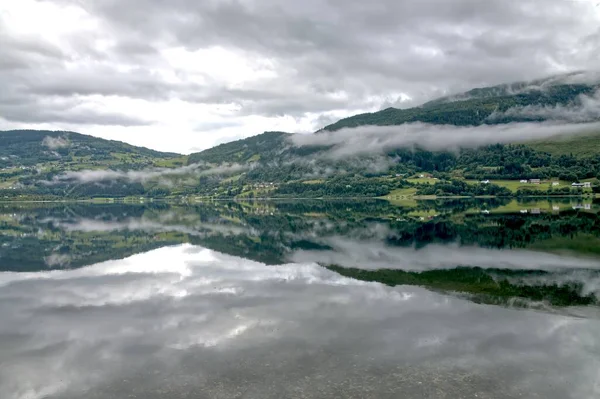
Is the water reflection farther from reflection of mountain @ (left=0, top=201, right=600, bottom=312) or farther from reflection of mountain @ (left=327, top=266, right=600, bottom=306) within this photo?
reflection of mountain @ (left=0, top=201, right=600, bottom=312)

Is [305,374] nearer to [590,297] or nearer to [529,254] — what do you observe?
[590,297]

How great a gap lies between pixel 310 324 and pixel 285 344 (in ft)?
13.1

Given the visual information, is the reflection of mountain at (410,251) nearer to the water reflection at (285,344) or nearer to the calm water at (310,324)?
the calm water at (310,324)

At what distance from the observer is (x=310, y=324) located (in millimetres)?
28641

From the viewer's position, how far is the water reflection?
19688mm

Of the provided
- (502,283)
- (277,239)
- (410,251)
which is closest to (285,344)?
(502,283)

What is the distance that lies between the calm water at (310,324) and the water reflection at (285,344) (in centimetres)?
11

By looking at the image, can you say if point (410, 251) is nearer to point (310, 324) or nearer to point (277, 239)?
point (277, 239)

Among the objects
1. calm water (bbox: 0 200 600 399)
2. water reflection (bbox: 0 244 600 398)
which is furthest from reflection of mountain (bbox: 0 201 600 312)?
water reflection (bbox: 0 244 600 398)

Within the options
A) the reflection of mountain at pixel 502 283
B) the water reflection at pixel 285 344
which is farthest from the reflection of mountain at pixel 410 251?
the water reflection at pixel 285 344

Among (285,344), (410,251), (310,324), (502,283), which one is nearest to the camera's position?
(285,344)

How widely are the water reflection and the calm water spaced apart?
11cm

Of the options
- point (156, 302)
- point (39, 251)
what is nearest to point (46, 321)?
point (156, 302)

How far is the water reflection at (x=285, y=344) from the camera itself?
64.6ft
